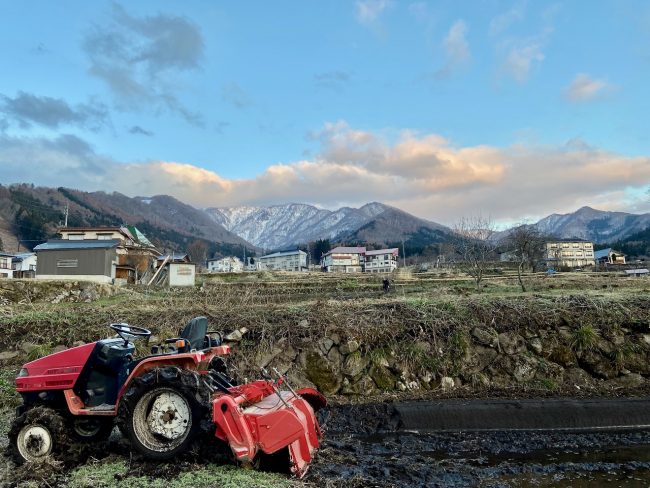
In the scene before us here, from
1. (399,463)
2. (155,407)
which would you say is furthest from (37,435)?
(399,463)

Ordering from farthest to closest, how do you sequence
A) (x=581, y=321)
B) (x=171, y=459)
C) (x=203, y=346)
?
(x=581, y=321), (x=203, y=346), (x=171, y=459)

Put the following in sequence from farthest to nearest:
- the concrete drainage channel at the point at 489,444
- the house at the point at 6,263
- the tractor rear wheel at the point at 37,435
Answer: the house at the point at 6,263, the concrete drainage channel at the point at 489,444, the tractor rear wheel at the point at 37,435

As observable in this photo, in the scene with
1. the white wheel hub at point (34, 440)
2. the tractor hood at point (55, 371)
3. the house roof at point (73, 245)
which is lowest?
the white wheel hub at point (34, 440)

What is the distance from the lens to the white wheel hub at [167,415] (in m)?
5.42

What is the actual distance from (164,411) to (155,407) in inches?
4.6

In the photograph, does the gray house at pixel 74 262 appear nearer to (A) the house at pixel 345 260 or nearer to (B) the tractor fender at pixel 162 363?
(B) the tractor fender at pixel 162 363

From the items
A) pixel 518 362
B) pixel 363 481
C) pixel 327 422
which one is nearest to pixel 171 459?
pixel 363 481

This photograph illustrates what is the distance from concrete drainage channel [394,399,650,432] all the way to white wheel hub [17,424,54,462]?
222 inches

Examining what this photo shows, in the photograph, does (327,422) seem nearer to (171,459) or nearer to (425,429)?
(425,429)

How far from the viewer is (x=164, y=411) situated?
545 centimetres

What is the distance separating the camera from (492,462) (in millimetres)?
6703

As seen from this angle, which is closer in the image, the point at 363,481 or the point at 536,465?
the point at 363,481

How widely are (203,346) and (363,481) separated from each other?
2.80 metres

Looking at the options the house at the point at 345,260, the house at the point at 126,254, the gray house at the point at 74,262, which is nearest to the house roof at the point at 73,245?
the gray house at the point at 74,262
